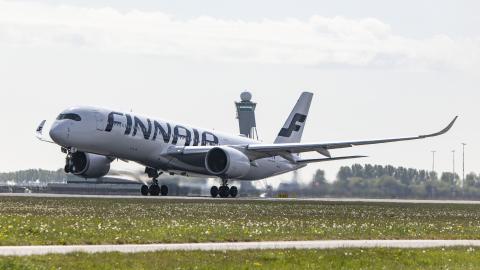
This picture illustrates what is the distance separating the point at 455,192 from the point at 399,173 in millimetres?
4825

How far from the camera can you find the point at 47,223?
31.1m

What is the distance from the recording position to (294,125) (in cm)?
7919

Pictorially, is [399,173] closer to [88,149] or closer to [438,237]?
[88,149]

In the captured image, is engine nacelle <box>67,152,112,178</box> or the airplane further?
engine nacelle <box>67,152,112,178</box>

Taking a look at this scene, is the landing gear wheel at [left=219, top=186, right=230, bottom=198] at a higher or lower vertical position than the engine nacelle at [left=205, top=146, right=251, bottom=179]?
lower

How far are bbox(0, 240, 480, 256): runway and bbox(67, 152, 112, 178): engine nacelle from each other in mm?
42599

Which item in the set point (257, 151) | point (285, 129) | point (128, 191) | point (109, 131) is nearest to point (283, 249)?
point (109, 131)

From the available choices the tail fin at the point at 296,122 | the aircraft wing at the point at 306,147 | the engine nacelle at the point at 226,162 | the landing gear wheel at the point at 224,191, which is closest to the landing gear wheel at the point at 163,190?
the landing gear wheel at the point at 224,191

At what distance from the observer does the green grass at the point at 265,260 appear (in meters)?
18.9

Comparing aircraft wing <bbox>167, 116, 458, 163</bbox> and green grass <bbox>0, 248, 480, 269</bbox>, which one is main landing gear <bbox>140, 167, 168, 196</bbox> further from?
green grass <bbox>0, 248, 480, 269</bbox>

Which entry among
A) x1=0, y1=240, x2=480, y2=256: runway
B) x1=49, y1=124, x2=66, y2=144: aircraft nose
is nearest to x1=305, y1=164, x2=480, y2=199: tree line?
x1=49, y1=124, x2=66, y2=144: aircraft nose

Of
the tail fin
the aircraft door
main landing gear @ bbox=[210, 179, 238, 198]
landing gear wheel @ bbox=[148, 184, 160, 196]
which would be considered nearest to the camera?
the aircraft door

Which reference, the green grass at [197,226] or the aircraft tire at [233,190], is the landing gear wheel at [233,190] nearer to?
the aircraft tire at [233,190]

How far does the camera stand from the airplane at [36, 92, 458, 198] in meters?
61.2
